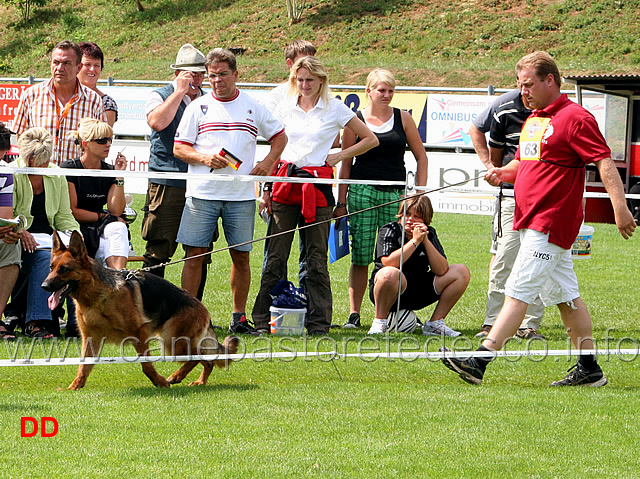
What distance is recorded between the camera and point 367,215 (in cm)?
745

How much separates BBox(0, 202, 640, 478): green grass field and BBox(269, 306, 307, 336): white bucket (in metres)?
0.21

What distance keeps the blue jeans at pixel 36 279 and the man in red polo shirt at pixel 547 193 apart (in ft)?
10.4

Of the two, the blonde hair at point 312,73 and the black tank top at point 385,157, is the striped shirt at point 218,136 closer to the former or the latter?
the blonde hair at point 312,73

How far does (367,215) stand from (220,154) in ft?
5.01

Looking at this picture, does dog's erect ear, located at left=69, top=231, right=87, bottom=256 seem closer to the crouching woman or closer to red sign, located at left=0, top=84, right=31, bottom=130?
the crouching woman

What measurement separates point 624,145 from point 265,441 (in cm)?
Result: 1351

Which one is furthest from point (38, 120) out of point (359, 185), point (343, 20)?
point (343, 20)

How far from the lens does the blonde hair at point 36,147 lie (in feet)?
21.2

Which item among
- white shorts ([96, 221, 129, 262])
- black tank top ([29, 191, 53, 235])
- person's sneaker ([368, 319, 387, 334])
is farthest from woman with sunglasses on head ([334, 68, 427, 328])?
black tank top ([29, 191, 53, 235])

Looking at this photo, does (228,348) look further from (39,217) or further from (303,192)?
(39,217)

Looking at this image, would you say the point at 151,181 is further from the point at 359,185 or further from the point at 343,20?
the point at 343,20

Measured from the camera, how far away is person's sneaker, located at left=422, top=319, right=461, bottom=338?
23.2ft

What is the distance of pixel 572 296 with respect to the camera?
5.32 metres

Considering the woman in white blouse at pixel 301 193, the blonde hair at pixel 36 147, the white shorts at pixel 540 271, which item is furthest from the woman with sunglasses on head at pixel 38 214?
the white shorts at pixel 540 271
